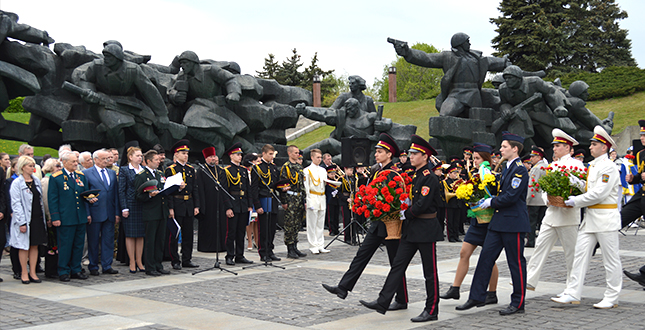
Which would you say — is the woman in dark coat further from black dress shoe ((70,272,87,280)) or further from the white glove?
the white glove

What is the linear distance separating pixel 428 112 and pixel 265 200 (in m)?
37.2

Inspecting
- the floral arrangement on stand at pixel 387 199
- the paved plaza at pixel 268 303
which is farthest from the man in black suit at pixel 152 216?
the floral arrangement on stand at pixel 387 199

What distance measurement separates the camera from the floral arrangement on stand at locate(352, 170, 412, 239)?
6.31 meters

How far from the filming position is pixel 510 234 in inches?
253

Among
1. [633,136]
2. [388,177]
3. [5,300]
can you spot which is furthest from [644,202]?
[633,136]

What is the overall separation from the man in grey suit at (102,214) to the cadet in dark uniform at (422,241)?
5.12 meters

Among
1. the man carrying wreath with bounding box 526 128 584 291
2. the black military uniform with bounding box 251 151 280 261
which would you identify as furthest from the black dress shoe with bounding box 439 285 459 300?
the black military uniform with bounding box 251 151 280 261

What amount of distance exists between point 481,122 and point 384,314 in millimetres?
14935

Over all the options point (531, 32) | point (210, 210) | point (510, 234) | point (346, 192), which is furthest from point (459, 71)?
point (531, 32)

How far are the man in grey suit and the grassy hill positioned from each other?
3023 cm

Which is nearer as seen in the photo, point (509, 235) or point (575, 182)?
point (509, 235)

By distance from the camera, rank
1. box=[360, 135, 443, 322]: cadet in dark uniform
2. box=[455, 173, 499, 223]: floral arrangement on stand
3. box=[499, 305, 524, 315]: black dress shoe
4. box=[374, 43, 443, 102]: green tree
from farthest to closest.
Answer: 1. box=[374, 43, 443, 102]: green tree
2. box=[455, 173, 499, 223]: floral arrangement on stand
3. box=[499, 305, 524, 315]: black dress shoe
4. box=[360, 135, 443, 322]: cadet in dark uniform

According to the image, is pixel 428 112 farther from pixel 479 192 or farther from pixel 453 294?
pixel 453 294

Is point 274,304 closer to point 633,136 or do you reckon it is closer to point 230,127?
point 230,127
